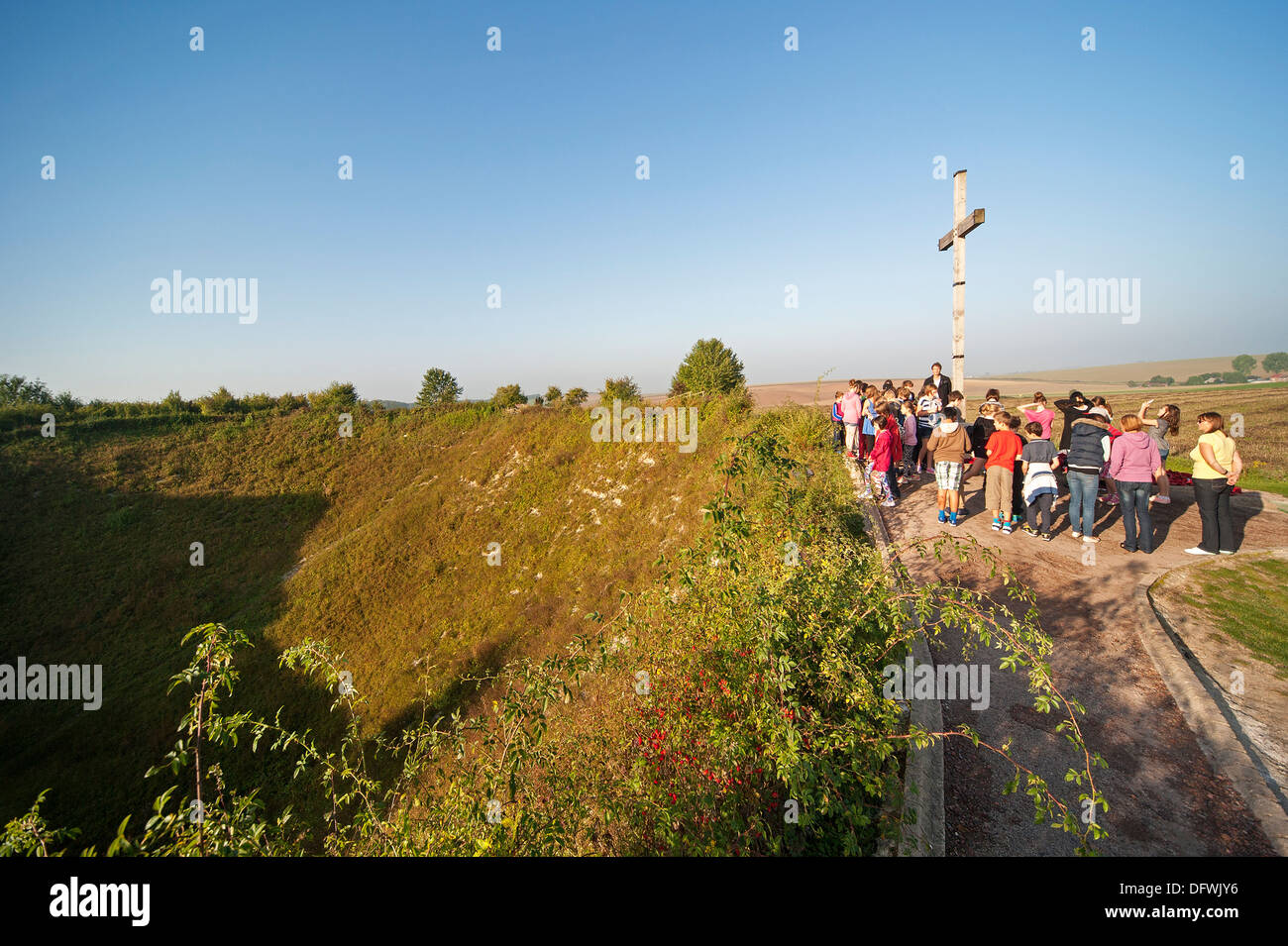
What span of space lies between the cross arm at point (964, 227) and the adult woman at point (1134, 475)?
6331 mm

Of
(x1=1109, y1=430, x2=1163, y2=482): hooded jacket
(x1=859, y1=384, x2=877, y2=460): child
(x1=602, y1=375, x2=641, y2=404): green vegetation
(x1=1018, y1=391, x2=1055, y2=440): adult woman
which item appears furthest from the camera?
(x1=602, y1=375, x2=641, y2=404): green vegetation

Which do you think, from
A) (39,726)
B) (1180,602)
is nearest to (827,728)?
(1180,602)

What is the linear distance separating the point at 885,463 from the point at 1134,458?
3.57m

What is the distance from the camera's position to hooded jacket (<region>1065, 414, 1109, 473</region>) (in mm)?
7797

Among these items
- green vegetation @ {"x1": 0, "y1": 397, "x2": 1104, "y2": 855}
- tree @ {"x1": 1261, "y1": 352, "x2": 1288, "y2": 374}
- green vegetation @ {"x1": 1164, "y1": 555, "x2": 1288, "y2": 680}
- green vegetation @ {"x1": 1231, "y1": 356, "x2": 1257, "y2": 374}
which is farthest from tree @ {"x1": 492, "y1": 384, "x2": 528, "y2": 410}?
green vegetation @ {"x1": 1231, "y1": 356, "x2": 1257, "y2": 374}

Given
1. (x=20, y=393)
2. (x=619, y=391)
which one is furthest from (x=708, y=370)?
(x=20, y=393)

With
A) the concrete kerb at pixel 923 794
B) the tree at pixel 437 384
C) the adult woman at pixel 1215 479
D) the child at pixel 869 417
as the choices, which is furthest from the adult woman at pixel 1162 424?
the tree at pixel 437 384

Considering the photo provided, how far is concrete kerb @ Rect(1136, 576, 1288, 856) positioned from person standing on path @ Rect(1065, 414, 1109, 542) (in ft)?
8.70

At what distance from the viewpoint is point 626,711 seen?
4.38 m

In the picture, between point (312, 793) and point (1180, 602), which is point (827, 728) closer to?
point (1180, 602)

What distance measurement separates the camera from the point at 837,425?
42.4ft

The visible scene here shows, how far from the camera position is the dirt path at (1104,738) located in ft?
10.6

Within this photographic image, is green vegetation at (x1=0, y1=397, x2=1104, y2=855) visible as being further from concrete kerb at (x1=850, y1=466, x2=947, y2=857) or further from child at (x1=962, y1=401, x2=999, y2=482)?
child at (x1=962, y1=401, x2=999, y2=482)

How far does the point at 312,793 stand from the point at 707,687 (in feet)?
45.4
